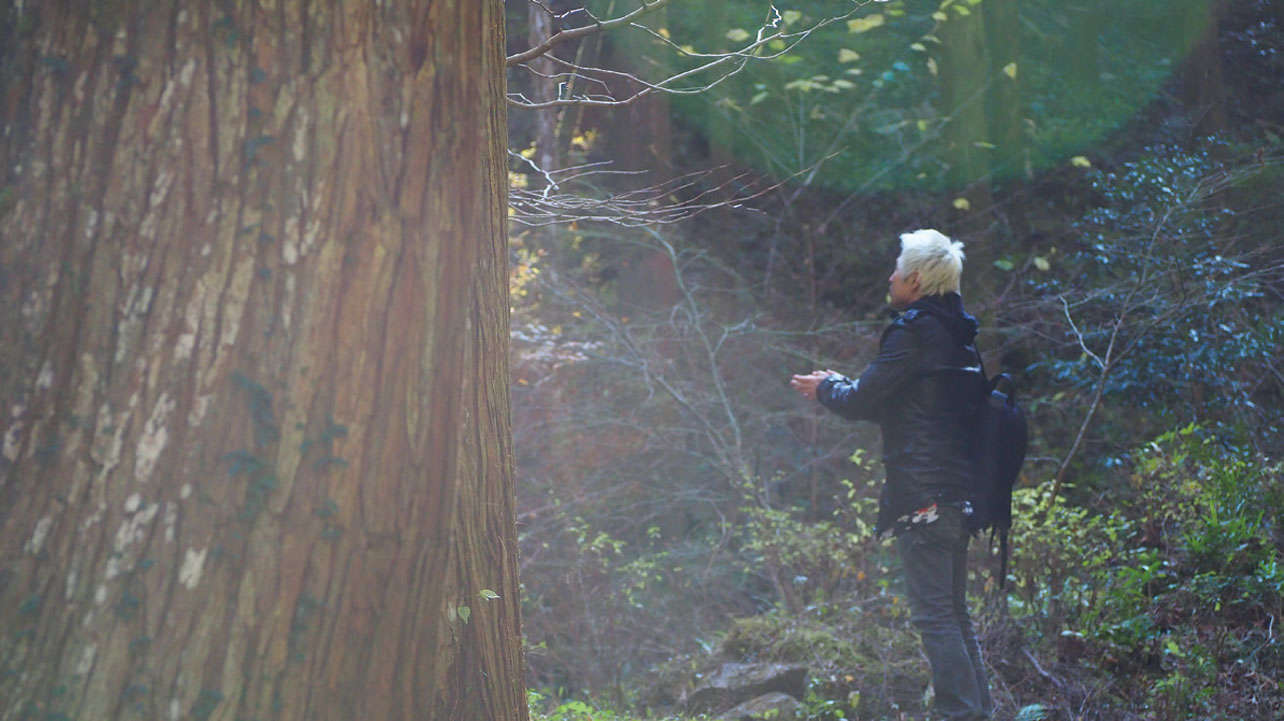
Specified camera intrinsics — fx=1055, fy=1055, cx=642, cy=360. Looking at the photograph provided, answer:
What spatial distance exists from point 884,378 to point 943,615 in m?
0.92

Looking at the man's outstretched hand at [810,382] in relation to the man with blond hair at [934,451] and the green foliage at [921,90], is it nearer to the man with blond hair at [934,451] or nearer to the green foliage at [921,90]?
the man with blond hair at [934,451]

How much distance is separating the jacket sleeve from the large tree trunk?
247cm

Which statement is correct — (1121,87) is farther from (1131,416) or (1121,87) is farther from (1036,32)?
(1131,416)

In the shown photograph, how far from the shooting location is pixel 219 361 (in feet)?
5.62

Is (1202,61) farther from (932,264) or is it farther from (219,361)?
(219,361)

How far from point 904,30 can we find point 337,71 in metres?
8.72

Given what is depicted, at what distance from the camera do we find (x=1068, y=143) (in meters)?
10.1

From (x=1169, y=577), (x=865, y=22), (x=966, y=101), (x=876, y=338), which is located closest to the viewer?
(x=1169, y=577)

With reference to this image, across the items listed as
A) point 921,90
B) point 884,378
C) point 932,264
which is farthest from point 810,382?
point 921,90

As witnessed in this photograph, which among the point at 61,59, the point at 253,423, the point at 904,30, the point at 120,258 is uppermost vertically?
the point at 904,30

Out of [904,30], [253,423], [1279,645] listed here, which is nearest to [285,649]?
[253,423]

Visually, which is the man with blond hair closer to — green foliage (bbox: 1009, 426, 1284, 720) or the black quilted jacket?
the black quilted jacket

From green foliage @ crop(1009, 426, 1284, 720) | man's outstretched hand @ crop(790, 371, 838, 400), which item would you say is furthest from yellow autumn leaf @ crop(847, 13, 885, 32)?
man's outstretched hand @ crop(790, 371, 838, 400)

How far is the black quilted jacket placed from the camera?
13.1 ft
